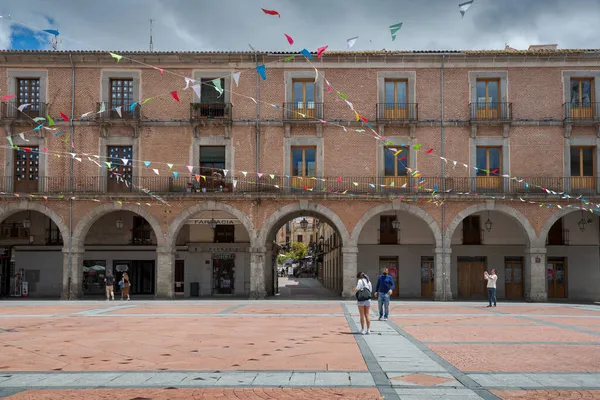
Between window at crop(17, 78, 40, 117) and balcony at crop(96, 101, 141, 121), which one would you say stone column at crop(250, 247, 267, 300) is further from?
window at crop(17, 78, 40, 117)

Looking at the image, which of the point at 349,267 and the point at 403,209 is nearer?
the point at 349,267

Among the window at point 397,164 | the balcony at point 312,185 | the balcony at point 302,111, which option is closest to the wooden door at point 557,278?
the balcony at point 312,185

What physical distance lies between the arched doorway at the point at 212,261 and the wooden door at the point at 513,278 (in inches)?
504

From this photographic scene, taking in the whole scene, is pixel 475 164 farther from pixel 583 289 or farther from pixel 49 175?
pixel 49 175

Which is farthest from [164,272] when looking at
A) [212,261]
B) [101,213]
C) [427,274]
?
[427,274]

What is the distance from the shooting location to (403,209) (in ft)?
97.3

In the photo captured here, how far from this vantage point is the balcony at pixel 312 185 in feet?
97.0

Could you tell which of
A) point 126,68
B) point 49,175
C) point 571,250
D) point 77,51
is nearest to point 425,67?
point 571,250

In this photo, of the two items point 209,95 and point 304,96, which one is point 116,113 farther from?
point 304,96

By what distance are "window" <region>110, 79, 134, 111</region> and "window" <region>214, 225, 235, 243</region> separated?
7.69 meters

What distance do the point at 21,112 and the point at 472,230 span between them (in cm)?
2205

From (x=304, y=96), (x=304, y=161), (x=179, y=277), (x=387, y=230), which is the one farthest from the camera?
(x=179, y=277)

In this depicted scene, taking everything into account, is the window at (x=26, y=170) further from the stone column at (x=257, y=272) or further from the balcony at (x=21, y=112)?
the stone column at (x=257, y=272)

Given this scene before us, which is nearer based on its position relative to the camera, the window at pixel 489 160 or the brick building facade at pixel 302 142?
the brick building facade at pixel 302 142
